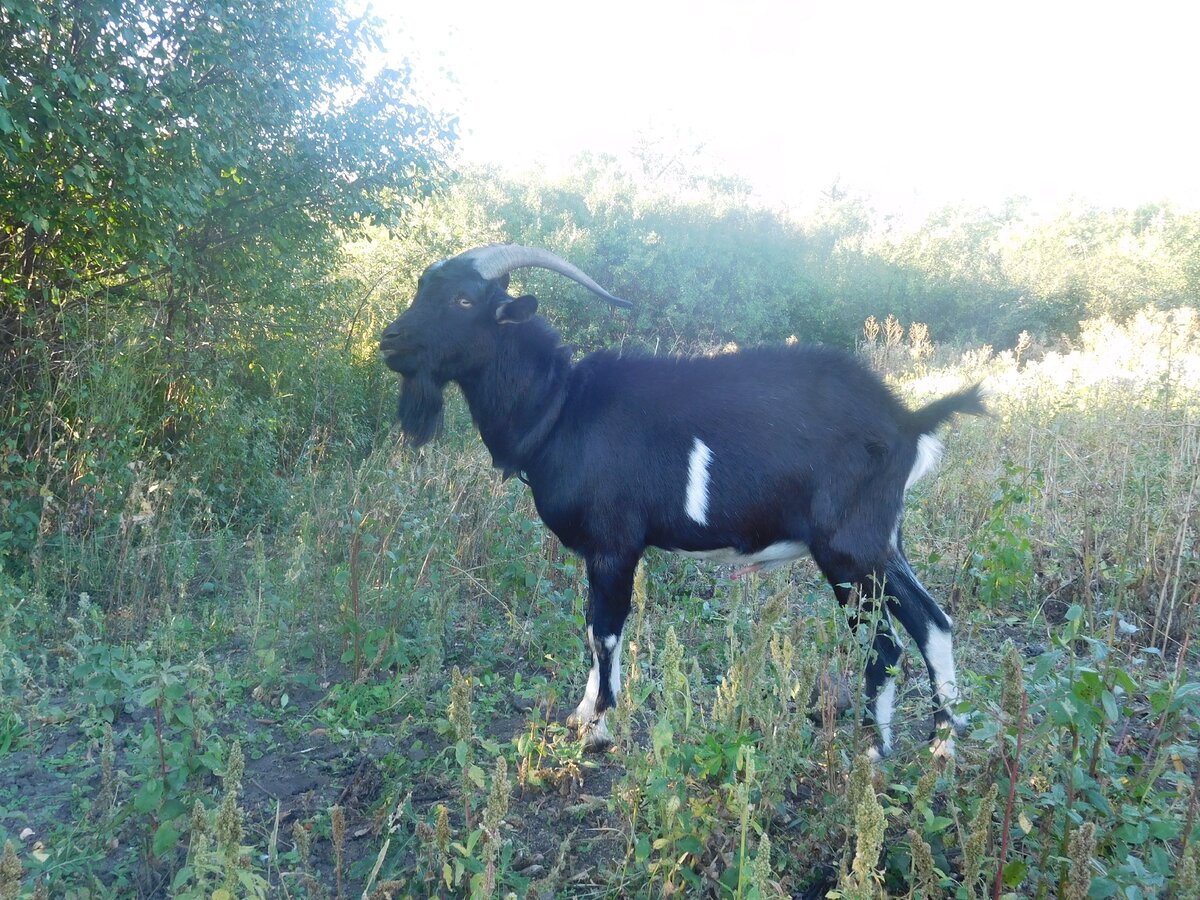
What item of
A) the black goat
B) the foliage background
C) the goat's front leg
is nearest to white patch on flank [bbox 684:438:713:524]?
the black goat

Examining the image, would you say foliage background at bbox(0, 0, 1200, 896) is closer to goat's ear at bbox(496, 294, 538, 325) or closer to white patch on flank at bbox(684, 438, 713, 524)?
white patch on flank at bbox(684, 438, 713, 524)

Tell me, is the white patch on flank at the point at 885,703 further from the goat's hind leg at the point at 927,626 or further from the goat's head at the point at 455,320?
the goat's head at the point at 455,320

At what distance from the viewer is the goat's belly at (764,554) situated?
349cm

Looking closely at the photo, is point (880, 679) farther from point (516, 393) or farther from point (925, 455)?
point (516, 393)

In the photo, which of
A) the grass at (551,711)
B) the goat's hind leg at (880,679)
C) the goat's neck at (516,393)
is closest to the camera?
the grass at (551,711)

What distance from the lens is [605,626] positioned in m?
3.43

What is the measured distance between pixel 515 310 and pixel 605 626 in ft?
4.96

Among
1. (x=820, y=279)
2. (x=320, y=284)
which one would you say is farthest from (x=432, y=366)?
(x=820, y=279)

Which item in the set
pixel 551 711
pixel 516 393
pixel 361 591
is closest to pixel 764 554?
pixel 551 711

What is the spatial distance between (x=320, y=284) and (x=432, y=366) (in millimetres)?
4141

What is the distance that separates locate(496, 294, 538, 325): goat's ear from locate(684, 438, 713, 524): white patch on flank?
3.42ft

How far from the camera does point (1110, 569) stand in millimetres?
4457

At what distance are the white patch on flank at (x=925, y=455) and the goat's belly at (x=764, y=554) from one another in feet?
1.82

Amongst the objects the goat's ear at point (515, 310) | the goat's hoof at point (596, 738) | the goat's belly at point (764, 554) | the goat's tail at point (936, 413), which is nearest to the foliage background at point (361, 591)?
the goat's hoof at point (596, 738)
